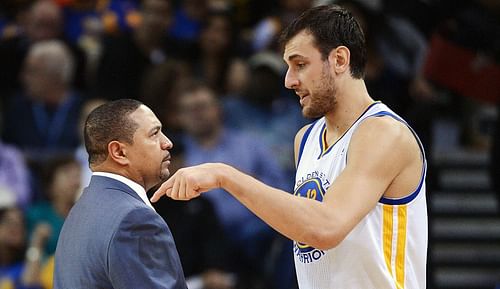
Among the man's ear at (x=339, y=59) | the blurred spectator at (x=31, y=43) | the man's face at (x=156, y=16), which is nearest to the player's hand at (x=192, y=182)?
the man's ear at (x=339, y=59)

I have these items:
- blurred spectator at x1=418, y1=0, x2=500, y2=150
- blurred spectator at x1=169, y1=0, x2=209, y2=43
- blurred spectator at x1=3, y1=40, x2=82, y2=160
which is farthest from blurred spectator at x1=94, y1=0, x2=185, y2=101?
blurred spectator at x1=418, y1=0, x2=500, y2=150

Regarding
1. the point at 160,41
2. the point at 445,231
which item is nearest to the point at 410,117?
the point at 445,231

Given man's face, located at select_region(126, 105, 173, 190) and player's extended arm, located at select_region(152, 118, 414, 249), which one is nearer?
player's extended arm, located at select_region(152, 118, 414, 249)

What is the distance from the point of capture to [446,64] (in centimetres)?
817

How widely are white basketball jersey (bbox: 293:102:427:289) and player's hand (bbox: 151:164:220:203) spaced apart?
68 centimetres

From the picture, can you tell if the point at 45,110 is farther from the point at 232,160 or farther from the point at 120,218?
the point at 120,218

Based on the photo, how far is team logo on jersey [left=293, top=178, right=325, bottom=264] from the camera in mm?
3920

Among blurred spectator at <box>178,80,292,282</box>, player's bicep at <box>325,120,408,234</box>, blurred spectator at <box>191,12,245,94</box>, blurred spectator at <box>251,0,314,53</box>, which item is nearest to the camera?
player's bicep at <box>325,120,408,234</box>

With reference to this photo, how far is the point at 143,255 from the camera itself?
3.48m

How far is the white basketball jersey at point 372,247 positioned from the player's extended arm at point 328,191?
5.2 inches

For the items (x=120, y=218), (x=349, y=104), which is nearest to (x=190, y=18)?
(x=349, y=104)

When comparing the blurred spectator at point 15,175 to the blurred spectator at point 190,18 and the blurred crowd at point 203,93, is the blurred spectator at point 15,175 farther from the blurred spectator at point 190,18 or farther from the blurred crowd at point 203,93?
the blurred spectator at point 190,18

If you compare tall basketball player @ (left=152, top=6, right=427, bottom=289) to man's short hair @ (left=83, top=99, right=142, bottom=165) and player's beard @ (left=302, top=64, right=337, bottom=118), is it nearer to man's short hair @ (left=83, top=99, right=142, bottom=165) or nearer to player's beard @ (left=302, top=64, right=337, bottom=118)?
player's beard @ (left=302, top=64, right=337, bottom=118)

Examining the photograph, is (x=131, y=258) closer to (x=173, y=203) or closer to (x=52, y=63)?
(x=173, y=203)
